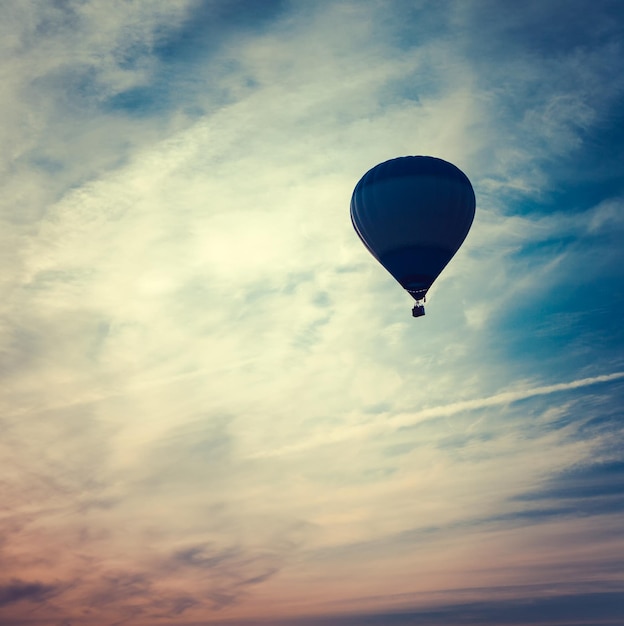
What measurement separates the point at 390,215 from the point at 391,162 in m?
4.60

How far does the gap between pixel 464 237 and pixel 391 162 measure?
339 inches

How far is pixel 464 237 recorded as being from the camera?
298 feet

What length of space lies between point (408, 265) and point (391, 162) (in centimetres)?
840

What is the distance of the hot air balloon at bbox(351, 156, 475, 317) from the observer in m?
87.2

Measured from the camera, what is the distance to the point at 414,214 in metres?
87.1

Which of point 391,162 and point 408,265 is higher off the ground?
point 391,162

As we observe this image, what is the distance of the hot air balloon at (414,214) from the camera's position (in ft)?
286

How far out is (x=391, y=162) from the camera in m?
88.9

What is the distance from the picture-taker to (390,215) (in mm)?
87375

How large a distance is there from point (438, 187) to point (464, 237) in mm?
5511

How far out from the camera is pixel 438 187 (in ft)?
287

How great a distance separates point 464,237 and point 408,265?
6119 millimetres
